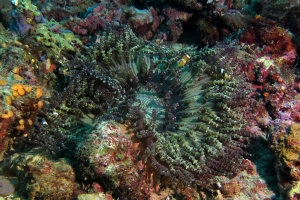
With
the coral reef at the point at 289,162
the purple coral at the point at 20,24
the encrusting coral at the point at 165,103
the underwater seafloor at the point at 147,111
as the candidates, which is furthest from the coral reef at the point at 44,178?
the coral reef at the point at 289,162

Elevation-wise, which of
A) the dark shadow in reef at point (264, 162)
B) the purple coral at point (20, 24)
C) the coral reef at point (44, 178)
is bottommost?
the dark shadow in reef at point (264, 162)

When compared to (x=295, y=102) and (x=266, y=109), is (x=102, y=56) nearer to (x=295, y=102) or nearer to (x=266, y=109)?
(x=266, y=109)

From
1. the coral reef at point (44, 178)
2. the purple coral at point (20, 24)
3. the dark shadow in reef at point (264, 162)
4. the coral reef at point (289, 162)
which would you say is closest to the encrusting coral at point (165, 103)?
the dark shadow in reef at point (264, 162)

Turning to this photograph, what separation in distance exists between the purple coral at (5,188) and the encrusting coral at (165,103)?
2.48 ft

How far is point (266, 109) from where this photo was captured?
167 inches

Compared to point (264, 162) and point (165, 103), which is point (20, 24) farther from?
point (264, 162)

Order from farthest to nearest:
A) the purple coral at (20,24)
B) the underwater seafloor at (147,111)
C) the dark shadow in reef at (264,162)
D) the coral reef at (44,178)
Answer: the purple coral at (20,24) < the dark shadow in reef at (264,162) < the underwater seafloor at (147,111) < the coral reef at (44,178)

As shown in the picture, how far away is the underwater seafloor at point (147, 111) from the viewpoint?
3.10 m

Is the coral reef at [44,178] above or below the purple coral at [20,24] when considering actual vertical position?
below

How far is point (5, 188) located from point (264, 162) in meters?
3.42

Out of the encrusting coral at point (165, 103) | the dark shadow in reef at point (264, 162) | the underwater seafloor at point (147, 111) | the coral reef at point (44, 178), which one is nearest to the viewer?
the coral reef at point (44, 178)

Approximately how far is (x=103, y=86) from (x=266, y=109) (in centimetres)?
266

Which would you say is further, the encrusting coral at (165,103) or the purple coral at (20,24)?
the purple coral at (20,24)

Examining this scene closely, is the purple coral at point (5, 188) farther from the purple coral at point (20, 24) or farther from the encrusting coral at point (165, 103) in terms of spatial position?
the purple coral at point (20, 24)
